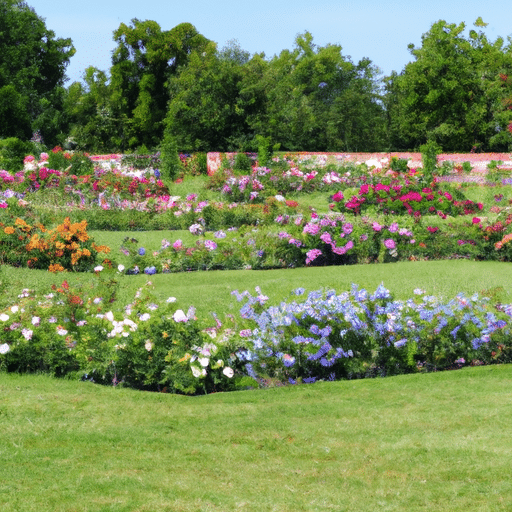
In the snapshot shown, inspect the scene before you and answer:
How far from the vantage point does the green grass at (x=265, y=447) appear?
3.70 metres

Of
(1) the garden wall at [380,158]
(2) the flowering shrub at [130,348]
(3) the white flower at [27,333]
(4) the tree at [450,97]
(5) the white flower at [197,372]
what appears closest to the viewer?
(5) the white flower at [197,372]

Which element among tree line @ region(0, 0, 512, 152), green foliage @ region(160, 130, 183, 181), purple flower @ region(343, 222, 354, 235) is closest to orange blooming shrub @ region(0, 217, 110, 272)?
purple flower @ region(343, 222, 354, 235)

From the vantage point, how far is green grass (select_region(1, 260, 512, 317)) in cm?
782

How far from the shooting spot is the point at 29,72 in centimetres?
3638

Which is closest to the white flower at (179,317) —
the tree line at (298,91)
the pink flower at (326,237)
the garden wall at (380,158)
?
the pink flower at (326,237)

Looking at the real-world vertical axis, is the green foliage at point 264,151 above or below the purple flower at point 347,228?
above

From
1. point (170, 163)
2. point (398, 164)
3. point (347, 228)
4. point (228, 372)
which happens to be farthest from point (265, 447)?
point (170, 163)

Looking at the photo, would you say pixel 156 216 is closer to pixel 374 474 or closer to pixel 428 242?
pixel 428 242

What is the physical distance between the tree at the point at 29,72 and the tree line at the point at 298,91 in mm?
51

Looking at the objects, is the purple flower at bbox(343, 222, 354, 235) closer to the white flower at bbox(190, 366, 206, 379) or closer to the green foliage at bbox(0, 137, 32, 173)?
the white flower at bbox(190, 366, 206, 379)

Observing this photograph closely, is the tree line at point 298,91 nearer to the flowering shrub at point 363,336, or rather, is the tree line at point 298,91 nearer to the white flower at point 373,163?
the white flower at point 373,163

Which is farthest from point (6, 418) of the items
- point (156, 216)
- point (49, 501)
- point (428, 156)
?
point (428, 156)

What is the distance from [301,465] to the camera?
416 centimetres

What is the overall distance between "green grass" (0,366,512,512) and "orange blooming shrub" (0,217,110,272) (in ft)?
13.6
